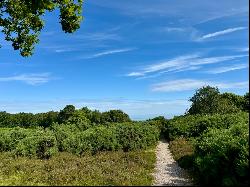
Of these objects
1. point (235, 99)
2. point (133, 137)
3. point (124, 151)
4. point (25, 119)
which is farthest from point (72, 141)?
point (25, 119)

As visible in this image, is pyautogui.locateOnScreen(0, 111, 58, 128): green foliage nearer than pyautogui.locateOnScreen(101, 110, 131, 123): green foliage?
No

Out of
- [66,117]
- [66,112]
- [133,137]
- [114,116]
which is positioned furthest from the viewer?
[66,112]

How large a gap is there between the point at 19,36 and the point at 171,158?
53.9 feet

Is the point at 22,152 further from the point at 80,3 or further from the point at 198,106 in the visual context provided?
the point at 198,106

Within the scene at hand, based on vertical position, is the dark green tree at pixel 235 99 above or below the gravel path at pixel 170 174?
above

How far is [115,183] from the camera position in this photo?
2025 centimetres

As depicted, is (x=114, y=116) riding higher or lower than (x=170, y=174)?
higher

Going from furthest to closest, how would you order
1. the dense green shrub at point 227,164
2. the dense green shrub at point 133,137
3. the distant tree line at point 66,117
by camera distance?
the distant tree line at point 66,117
the dense green shrub at point 133,137
the dense green shrub at point 227,164

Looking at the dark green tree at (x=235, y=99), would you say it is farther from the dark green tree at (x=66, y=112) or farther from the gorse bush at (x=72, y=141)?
the gorse bush at (x=72, y=141)

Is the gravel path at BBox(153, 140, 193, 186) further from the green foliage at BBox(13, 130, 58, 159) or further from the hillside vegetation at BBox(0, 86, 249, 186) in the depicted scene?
the green foliage at BBox(13, 130, 58, 159)

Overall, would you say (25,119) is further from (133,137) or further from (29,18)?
(29,18)

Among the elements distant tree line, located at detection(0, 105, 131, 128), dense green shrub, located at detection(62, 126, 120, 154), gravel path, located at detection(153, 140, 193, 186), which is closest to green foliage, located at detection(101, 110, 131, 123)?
distant tree line, located at detection(0, 105, 131, 128)

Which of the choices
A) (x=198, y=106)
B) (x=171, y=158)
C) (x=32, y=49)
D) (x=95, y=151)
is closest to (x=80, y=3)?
(x=32, y=49)

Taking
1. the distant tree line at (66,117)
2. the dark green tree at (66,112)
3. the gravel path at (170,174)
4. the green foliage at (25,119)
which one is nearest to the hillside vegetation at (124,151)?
the gravel path at (170,174)
